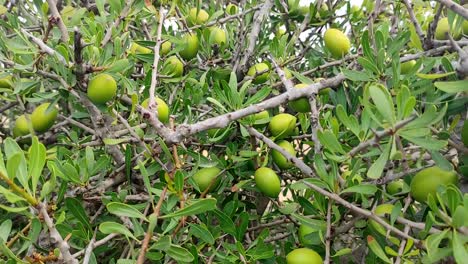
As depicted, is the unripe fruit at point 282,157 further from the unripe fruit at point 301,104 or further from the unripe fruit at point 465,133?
the unripe fruit at point 465,133

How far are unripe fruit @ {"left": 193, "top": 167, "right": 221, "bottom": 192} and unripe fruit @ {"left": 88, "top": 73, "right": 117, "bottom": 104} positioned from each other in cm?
32

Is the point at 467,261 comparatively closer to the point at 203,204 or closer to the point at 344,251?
the point at 344,251

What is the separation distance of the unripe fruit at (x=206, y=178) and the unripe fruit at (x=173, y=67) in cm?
34

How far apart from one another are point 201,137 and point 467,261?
797mm

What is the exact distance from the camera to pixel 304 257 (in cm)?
109

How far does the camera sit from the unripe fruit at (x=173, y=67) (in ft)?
4.63

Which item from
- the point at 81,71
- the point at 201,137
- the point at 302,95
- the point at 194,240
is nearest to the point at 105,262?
the point at 194,240

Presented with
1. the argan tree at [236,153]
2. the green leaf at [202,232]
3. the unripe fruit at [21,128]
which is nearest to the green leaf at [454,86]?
the argan tree at [236,153]

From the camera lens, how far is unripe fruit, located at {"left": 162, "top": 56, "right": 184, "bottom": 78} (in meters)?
1.41

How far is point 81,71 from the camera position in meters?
1.12

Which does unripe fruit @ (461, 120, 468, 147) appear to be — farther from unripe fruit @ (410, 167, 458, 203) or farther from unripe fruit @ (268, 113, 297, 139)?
unripe fruit @ (268, 113, 297, 139)

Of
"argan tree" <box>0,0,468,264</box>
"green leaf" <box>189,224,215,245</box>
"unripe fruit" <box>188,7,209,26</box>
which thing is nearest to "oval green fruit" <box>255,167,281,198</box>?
"argan tree" <box>0,0,468,264</box>

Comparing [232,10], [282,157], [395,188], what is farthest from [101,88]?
[232,10]

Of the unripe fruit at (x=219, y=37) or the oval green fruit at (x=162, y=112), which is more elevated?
the unripe fruit at (x=219, y=37)
